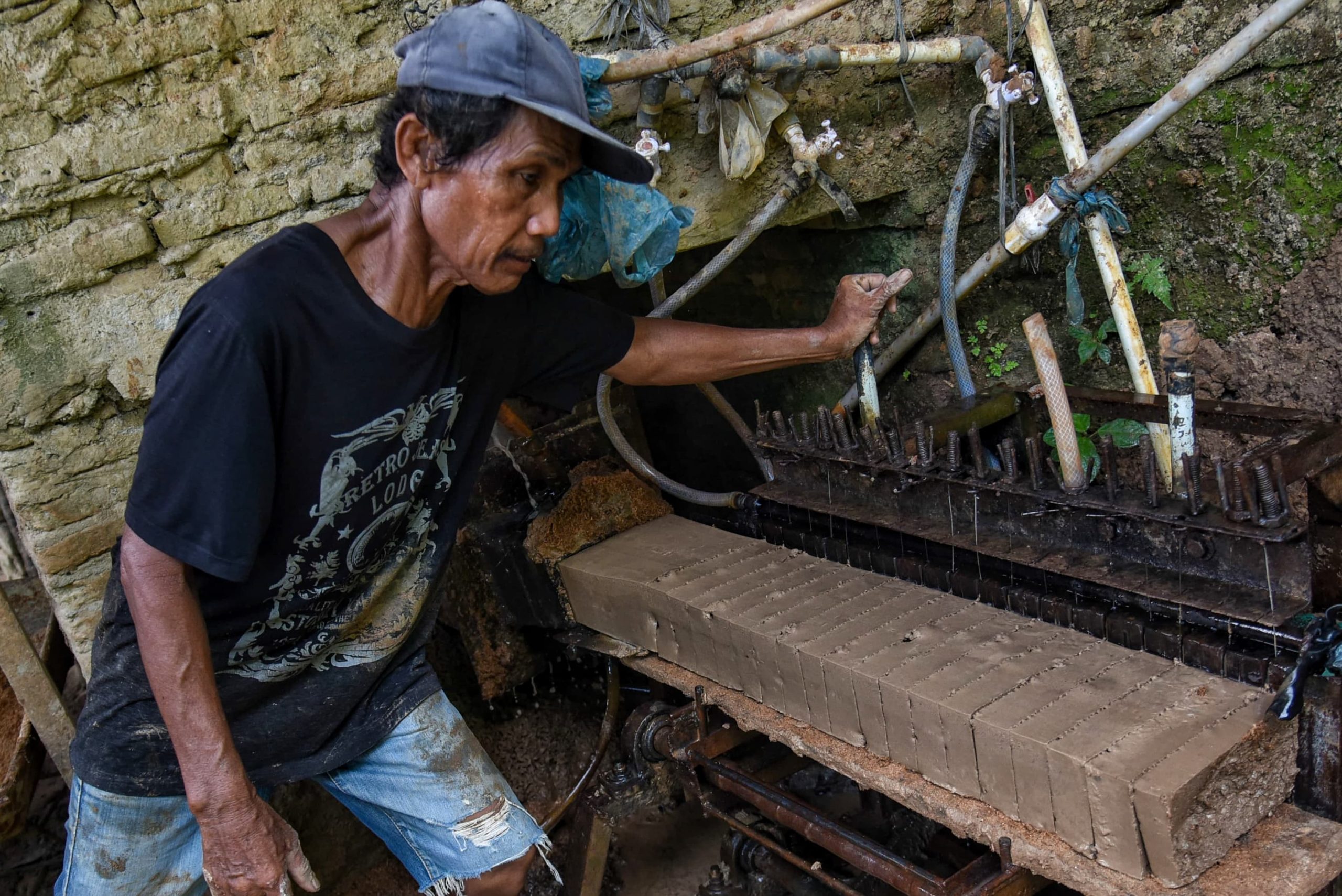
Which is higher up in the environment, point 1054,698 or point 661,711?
point 1054,698

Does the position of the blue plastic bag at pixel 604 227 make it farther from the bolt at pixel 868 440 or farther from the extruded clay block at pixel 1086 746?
the extruded clay block at pixel 1086 746

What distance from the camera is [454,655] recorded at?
404 cm

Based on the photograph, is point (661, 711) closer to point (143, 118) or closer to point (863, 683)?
point (863, 683)

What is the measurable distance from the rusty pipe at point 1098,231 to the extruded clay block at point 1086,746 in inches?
32.6

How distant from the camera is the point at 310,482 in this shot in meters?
2.08

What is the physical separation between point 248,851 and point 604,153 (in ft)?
4.95

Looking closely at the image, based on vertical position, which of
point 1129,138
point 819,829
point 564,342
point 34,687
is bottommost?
point 819,829

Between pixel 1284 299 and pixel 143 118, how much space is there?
3037 mm

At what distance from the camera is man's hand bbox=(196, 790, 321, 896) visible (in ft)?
6.59

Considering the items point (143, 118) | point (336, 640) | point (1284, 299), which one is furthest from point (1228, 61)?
point (143, 118)

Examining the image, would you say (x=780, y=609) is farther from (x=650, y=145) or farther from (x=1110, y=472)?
(x=650, y=145)

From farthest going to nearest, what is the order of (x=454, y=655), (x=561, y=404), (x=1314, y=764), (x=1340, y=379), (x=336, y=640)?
(x=454, y=655) → (x=1340, y=379) → (x=561, y=404) → (x=336, y=640) → (x=1314, y=764)

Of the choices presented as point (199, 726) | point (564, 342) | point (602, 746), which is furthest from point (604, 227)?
point (602, 746)

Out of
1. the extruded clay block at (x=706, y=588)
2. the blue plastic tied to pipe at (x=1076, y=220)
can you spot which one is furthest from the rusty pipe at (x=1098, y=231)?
the extruded clay block at (x=706, y=588)
